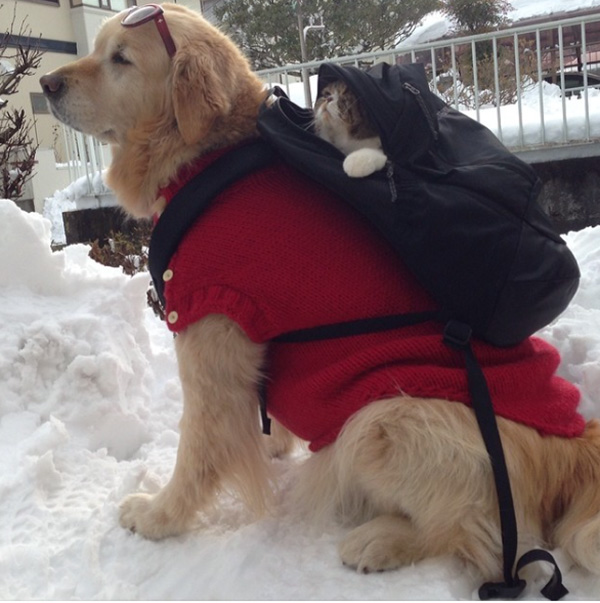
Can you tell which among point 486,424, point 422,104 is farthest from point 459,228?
point 486,424

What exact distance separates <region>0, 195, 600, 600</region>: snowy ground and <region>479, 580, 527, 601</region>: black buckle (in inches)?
1.6

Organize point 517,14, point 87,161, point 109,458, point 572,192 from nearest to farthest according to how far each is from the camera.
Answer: point 109,458, point 572,192, point 87,161, point 517,14

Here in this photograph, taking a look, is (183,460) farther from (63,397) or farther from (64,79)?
(64,79)

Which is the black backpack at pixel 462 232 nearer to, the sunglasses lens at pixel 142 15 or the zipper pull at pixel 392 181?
the zipper pull at pixel 392 181

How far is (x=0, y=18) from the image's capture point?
16812mm

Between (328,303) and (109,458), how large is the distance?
3.93 feet

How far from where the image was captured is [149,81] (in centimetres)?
203

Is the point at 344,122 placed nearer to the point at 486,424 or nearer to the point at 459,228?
the point at 459,228

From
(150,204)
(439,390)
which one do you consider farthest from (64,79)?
(439,390)

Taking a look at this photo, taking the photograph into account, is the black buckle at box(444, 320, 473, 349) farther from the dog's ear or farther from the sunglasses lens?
the sunglasses lens

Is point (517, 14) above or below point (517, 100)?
above

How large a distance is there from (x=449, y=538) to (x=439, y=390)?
0.39 metres

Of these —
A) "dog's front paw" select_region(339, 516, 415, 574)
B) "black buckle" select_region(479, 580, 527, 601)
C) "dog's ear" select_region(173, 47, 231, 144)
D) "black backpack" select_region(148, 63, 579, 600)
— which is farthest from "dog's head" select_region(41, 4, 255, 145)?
"black buckle" select_region(479, 580, 527, 601)

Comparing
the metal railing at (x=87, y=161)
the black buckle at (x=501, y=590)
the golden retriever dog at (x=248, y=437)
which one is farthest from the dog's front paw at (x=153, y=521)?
the metal railing at (x=87, y=161)
